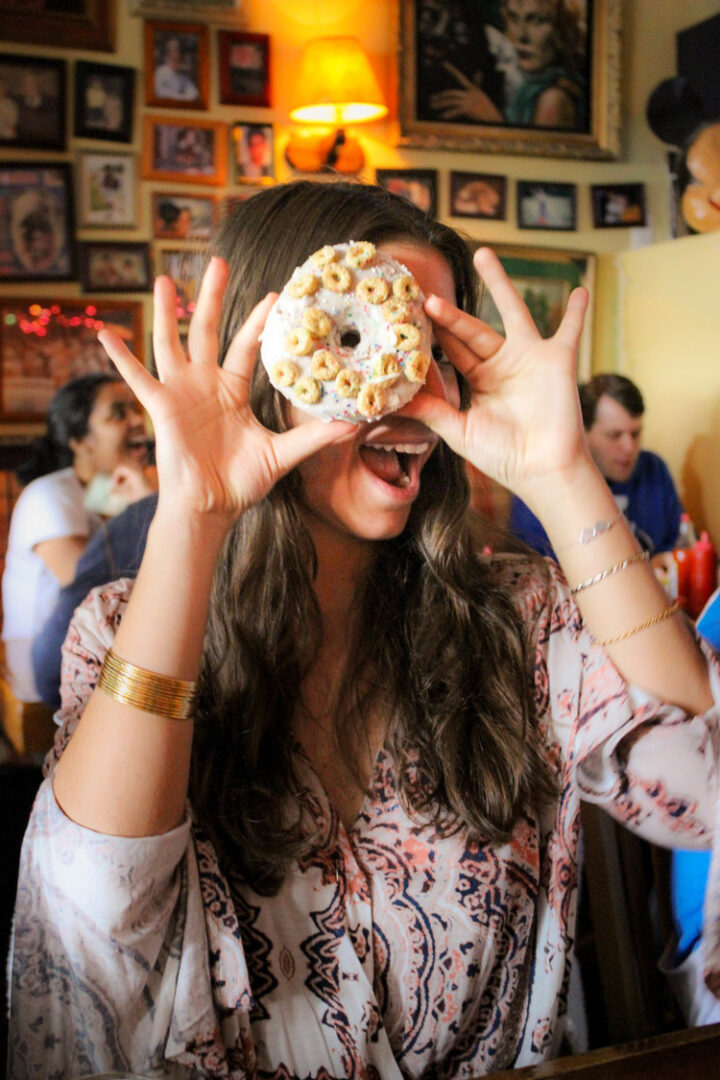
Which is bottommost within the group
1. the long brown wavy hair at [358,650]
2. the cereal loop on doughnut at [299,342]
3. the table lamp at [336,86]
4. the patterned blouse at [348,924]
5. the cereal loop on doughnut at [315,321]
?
the patterned blouse at [348,924]

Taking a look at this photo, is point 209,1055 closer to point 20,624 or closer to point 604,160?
point 20,624

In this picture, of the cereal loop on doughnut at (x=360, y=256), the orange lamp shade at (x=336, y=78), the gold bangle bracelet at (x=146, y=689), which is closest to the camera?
the gold bangle bracelet at (x=146, y=689)

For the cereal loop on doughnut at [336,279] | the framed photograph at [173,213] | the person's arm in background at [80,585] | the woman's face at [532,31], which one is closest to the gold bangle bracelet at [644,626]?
the cereal loop on doughnut at [336,279]

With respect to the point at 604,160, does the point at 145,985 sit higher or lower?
lower

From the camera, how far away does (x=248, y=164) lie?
7.70 feet

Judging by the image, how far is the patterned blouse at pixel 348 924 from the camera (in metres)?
0.82

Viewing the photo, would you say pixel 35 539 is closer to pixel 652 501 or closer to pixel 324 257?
pixel 324 257

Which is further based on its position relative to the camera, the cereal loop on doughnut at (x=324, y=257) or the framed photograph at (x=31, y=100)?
the framed photograph at (x=31, y=100)

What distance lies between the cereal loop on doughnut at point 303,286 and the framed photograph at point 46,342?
1483 mm

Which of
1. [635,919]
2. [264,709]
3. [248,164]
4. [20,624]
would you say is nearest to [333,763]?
[264,709]

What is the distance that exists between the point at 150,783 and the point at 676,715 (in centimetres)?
49

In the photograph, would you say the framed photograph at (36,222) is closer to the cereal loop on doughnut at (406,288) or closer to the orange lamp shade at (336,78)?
the orange lamp shade at (336,78)

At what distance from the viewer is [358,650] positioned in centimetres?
110

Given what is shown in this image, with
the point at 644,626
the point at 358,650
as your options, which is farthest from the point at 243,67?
the point at 644,626
